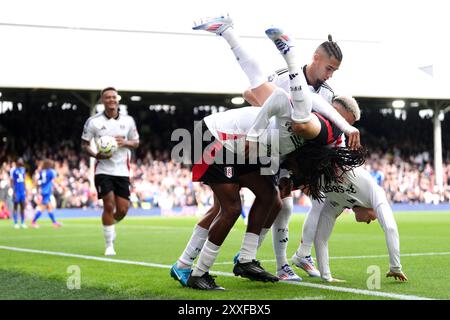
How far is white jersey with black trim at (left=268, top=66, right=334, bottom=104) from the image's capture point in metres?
7.26

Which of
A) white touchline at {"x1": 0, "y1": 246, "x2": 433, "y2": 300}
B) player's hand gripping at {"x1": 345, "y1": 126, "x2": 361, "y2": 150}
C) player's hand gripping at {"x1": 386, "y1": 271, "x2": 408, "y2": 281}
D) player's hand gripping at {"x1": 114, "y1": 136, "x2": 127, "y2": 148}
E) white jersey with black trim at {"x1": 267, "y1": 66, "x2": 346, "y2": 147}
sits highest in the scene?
white jersey with black trim at {"x1": 267, "y1": 66, "x2": 346, "y2": 147}

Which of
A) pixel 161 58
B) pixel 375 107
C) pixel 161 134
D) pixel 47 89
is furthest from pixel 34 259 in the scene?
pixel 375 107

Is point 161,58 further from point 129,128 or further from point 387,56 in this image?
point 129,128

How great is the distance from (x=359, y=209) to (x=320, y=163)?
898mm

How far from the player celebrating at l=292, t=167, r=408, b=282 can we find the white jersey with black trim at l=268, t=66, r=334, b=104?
2.59ft

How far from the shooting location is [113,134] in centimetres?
1210

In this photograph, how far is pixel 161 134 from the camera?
130 feet

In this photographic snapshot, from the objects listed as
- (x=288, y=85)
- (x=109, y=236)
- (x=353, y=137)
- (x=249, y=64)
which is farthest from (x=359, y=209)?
(x=109, y=236)

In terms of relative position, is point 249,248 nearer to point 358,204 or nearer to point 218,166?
point 218,166

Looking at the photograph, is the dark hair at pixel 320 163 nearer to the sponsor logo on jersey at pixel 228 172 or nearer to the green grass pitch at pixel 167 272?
the sponsor logo on jersey at pixel 228 172

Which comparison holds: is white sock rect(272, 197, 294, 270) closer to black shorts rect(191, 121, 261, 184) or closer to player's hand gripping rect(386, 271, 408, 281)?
player's hand gripping rect(386, 271, 408, 281)

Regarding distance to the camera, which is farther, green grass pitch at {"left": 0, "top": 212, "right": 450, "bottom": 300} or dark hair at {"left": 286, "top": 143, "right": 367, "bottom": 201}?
dark hair at {"left": 286, "top": 143, "right": 367, "bottom": 201}

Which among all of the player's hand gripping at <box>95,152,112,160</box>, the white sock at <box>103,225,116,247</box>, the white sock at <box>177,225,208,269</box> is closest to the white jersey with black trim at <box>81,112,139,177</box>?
the player's hand gripping at <box>95,152,112,160</box>

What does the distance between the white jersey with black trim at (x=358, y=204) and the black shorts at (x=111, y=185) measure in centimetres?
488
